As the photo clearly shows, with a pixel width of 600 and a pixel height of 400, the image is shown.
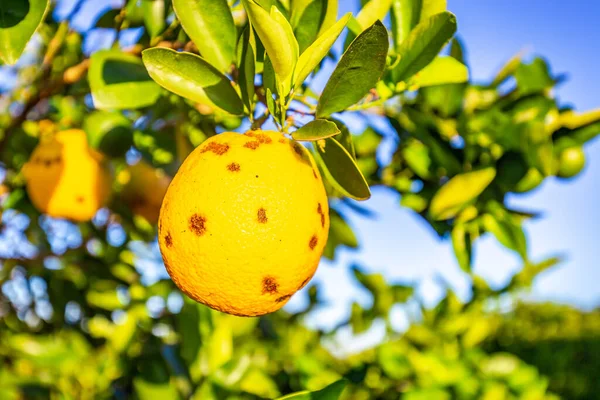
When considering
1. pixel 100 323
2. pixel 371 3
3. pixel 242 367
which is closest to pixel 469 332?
pixel 242 367

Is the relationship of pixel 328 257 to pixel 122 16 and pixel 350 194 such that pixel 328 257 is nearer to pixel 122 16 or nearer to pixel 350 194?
pixel 122 16

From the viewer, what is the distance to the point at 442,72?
1.02 meters

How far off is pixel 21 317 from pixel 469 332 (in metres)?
1.98

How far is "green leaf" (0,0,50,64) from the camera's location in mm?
922

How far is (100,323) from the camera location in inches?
88.6

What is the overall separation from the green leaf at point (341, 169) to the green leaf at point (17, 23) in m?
0.49

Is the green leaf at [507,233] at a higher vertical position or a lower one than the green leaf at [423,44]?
lower

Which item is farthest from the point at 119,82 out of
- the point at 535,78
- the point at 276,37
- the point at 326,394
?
the point at 535,78

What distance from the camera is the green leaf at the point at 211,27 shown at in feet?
2.93

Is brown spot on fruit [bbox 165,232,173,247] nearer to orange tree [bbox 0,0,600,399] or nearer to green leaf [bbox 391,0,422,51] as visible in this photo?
orange tree [bbox 0,0,600,399]

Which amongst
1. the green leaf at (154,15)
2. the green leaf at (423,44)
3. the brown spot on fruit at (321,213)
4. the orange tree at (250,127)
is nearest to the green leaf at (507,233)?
the orange tree at (250,127)

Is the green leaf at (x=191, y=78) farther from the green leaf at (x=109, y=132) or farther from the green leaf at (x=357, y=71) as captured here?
the green leaf at (x=109, y=132)

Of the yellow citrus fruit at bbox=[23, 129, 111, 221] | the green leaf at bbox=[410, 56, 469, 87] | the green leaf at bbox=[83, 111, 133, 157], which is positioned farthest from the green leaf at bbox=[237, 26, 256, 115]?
the yellow citrus fruit at bbox=[23, 129, 111, 221]

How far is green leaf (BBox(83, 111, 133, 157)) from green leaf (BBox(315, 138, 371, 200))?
71cm
